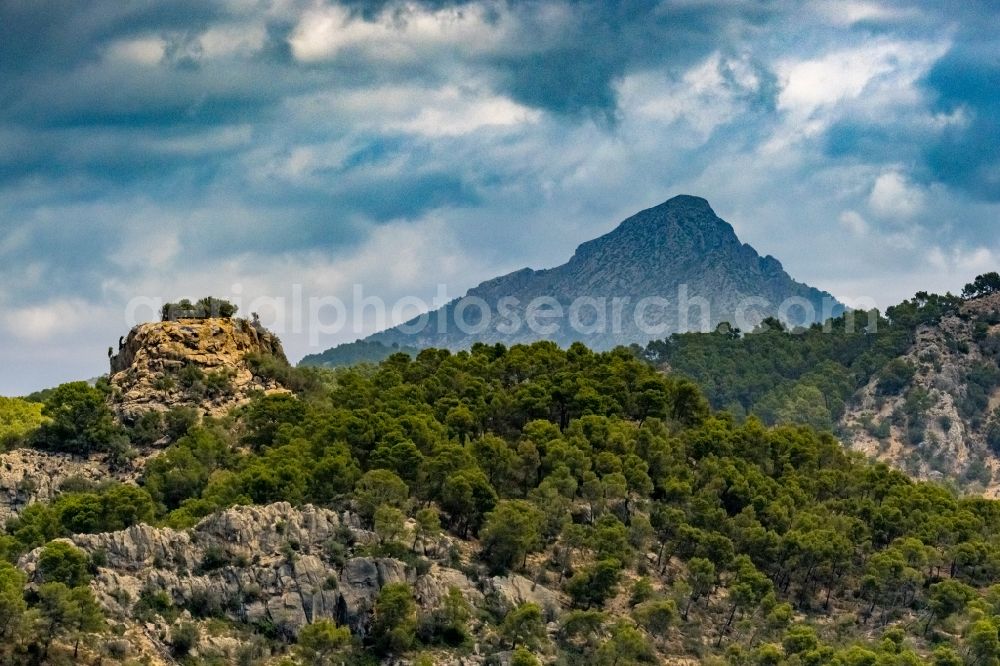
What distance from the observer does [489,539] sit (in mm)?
96938

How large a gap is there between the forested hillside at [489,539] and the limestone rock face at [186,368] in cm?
224

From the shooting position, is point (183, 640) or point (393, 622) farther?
point (393, 622)

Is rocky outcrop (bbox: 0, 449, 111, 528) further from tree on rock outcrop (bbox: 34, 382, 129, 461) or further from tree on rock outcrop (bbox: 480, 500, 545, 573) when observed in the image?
tree on rock outcrop (bbox: 480, 500, 545, 573)

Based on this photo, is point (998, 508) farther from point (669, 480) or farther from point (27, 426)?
point (27, 426)

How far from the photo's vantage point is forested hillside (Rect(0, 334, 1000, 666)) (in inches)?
3386

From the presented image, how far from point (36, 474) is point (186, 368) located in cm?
1575

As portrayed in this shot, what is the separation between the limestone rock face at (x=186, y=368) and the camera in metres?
120

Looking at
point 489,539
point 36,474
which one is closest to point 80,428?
point 36,474

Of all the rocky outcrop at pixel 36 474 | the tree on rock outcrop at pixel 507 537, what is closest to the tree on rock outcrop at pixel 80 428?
the rocky outcrop at pixel 36 474

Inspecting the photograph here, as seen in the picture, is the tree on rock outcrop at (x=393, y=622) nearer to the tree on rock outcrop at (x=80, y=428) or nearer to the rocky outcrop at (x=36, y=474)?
the rocky outcrop at (x=36, y=474)

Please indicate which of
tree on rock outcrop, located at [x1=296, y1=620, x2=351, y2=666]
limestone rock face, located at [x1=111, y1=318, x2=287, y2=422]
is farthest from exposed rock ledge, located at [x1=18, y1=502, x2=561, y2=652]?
limestone rock face, located at [x1=111, y1=318, x2=287, y2=422]

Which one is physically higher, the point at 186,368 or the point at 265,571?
the point at 186,368

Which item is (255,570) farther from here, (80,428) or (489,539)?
(80,428)

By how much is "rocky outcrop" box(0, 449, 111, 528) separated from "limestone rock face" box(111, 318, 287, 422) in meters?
6.03
